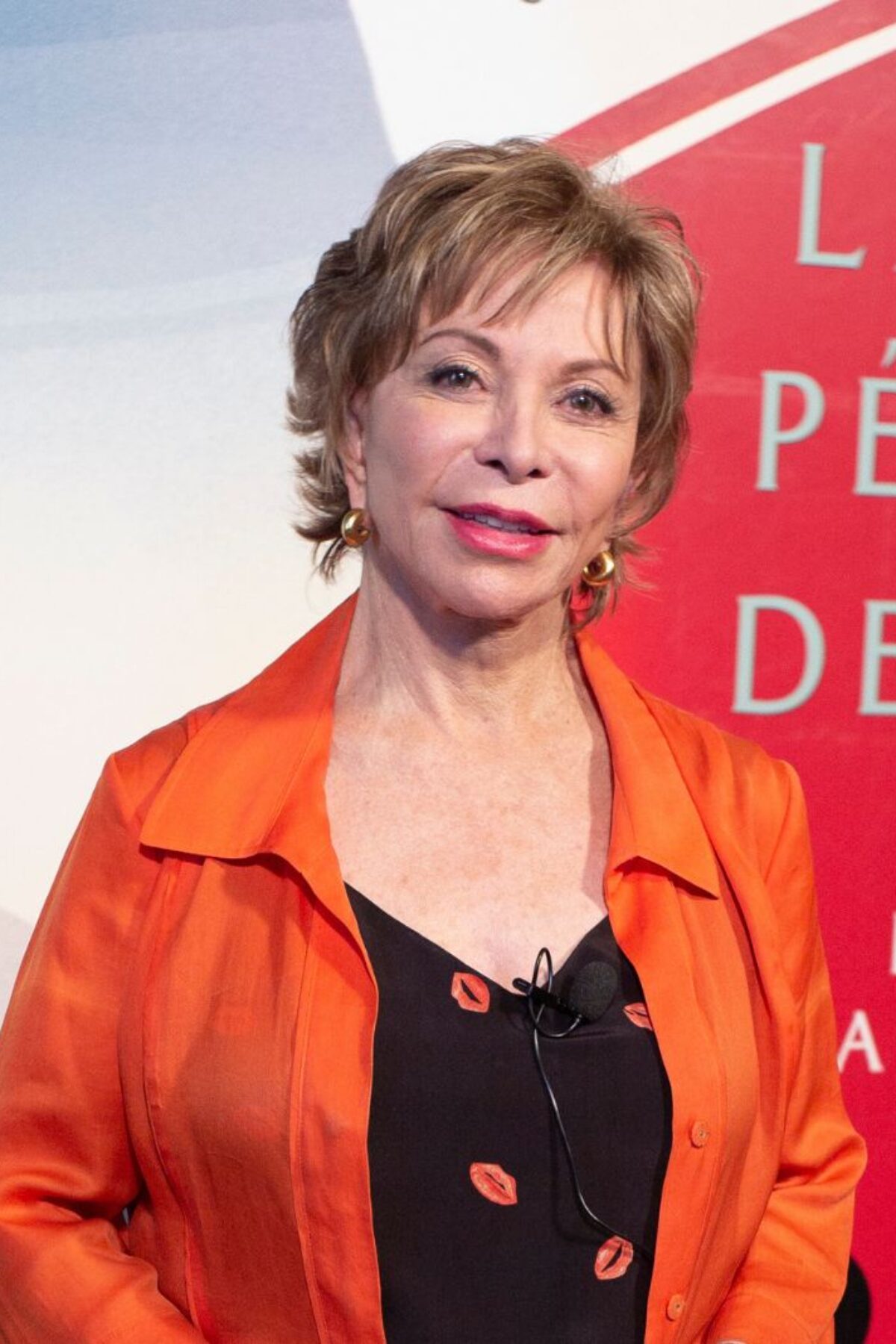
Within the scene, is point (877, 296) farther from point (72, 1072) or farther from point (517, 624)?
point (72, 1072)

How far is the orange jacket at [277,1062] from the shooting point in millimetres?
1410

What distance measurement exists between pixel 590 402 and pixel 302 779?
18.2 inches

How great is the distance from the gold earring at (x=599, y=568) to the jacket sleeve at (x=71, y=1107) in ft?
1.80

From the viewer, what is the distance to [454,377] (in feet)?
5.03

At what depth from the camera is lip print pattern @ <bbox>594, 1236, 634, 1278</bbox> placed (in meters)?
1.45

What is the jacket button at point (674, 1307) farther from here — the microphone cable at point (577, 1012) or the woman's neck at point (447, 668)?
the woman's neck at point (447, 668)

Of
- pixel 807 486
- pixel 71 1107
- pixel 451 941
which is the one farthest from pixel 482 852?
pixel 807 486

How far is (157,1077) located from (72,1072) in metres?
0.09

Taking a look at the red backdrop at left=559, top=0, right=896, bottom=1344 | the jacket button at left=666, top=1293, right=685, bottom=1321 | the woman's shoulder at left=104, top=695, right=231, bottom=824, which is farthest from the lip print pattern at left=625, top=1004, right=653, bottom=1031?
the red backdrop at left=559, top=0, right=896, bottom=1344

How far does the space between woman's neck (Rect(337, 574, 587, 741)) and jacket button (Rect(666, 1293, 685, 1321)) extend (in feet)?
1.85

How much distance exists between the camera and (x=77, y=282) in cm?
206

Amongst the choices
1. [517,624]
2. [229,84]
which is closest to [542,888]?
[517,624]

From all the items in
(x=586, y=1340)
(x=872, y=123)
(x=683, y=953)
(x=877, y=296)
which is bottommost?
(x=586, y=1340)

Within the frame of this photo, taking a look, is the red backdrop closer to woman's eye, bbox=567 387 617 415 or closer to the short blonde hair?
the short blonde hair
